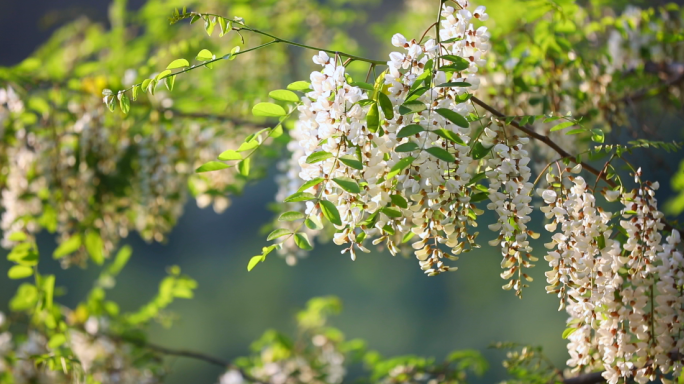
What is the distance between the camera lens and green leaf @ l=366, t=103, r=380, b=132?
70 cm

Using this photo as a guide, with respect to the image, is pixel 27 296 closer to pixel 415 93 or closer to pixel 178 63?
pixel 178 63

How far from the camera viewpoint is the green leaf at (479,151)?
2.44 ft

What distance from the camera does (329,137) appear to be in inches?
28.0

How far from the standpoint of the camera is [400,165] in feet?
2.19

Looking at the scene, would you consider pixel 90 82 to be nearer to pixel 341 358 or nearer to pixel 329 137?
pixel 329 137

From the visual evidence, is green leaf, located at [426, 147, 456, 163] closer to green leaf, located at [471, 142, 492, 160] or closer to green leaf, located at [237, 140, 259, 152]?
green leaf, located at [471, 142, 492, 160]

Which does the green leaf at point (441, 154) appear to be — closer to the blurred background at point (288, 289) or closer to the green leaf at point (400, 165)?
the green leaf at point (400, 165)

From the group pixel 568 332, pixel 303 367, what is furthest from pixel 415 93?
pixel 303 367

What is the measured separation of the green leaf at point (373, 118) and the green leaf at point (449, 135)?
0.25ft

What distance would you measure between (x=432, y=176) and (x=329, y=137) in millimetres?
149

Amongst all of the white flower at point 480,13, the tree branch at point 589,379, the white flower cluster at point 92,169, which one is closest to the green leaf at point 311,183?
the white flower at point 480,13

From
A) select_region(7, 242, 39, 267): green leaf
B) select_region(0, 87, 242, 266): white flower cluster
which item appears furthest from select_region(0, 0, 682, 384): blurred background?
select_region(7, 242, 39, 267): green leaf

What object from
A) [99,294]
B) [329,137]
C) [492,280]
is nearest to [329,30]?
[99,294]

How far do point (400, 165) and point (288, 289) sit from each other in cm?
484
